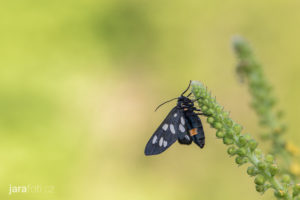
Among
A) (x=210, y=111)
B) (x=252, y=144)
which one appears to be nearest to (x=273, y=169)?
(x=252, y=144)

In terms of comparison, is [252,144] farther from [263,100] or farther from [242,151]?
[263,100]

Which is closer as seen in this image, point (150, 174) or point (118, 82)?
point (150, 174)

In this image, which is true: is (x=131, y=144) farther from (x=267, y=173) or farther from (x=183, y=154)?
(x=267, y=173)

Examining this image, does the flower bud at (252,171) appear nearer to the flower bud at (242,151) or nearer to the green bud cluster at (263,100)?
the flower bud at (242,151)

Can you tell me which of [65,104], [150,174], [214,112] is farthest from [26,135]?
[214,112]

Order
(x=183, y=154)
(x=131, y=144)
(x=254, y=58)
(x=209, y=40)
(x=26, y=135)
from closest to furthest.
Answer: (x=254, y=58), (x=26, y=135), (x=183, y=154), (x=131, y=144), (x=209, y=40)

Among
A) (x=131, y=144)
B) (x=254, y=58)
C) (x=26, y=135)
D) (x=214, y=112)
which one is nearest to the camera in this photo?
(x=214, y=112)
